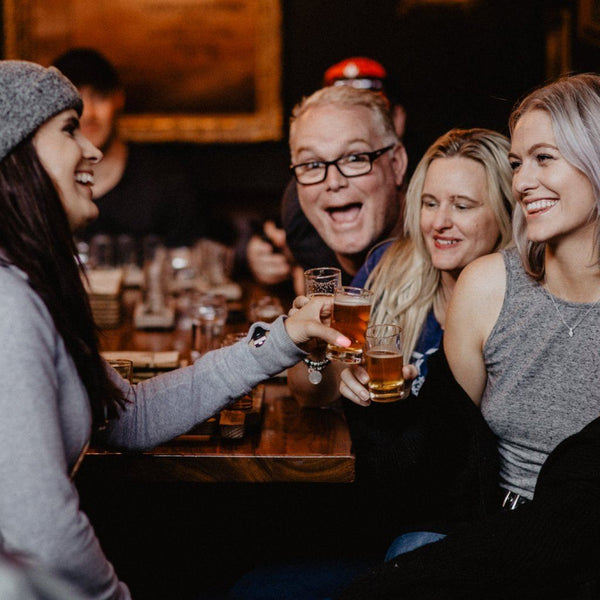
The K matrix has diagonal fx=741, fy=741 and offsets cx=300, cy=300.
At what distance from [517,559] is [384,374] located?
510 millimetres

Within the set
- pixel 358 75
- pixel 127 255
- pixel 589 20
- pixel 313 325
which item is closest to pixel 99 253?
pixel 127 255

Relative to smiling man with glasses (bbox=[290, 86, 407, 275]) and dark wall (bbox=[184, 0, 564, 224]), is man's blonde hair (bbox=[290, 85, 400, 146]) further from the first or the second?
dark wall (bbox=[184, 0, 564, 224])

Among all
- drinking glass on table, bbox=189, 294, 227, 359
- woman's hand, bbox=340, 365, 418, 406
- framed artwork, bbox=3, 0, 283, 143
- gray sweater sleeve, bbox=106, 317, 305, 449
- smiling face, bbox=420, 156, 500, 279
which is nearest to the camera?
gray sweater sleeve, bbox=106, 317, 305, 449

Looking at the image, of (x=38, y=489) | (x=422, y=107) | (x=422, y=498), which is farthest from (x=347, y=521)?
Answer: (x=422, y=107)

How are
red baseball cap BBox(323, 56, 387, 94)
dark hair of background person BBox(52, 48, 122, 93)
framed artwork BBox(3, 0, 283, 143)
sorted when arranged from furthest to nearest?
framed artwork BBox(3, 0, 283, 143), dark hair of background person BBox(52, 48, 122, 93), red baseball cap BBox(323, 56, 387, 94)

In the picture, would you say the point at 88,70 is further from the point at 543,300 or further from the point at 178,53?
the point at 543,300

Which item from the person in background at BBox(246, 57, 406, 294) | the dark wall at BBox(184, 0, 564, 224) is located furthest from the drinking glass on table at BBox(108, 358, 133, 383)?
the dark wall at BBox(184, 0, 564, 224)

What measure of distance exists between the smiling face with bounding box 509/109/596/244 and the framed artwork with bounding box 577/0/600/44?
3.35m

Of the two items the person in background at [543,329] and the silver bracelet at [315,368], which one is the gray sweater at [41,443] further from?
the silver bracelet at [315,368]

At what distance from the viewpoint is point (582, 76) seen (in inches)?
70.5

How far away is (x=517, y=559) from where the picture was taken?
4.45 feet

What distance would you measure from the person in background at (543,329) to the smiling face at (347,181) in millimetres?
746

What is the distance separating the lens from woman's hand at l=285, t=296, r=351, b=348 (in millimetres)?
1662

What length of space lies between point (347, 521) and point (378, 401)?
2.62 ft
